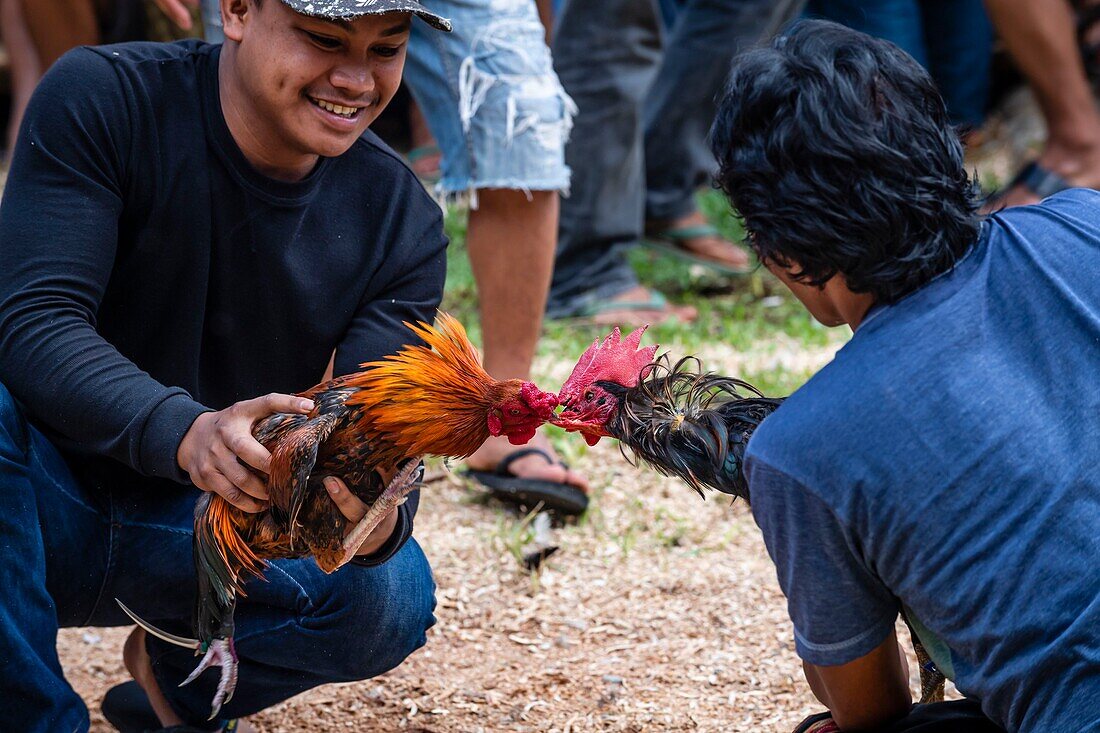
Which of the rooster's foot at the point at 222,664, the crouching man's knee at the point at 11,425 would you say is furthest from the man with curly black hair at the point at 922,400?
the crouching man's knee at the point at 11,425

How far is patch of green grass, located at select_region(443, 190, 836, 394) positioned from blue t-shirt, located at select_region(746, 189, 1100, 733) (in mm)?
2881

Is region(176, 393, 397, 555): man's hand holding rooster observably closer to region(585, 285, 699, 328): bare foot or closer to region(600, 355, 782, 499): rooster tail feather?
region(600, 355, 782, 499): rooster tail feather

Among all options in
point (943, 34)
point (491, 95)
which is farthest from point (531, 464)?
point (943, 34)

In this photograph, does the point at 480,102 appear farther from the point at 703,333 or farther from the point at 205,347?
the point at 703,333

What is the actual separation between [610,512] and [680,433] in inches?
→ 77.1

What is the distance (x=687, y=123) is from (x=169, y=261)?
185 inches

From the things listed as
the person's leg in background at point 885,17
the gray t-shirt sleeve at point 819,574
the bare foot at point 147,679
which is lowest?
the bare foot at point 147,679

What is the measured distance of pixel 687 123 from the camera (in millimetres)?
6918

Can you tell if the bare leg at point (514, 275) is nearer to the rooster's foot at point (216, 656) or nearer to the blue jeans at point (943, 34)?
the rooster's foot at point (216, 656)

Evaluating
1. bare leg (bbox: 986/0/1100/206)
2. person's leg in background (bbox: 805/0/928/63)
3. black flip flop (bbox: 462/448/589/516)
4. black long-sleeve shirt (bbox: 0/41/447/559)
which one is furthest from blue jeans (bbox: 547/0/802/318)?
black long-sleeve shirt (bbox: 0/41/447/559)

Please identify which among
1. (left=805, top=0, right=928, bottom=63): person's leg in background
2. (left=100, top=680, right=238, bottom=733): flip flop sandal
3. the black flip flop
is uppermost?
(left=805, top=0, right=928, bottom=63): person's leg in background

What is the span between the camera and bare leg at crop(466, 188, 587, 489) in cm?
407

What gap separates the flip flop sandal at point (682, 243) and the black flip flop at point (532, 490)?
2861 millimetres

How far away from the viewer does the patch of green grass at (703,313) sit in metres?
5.62
